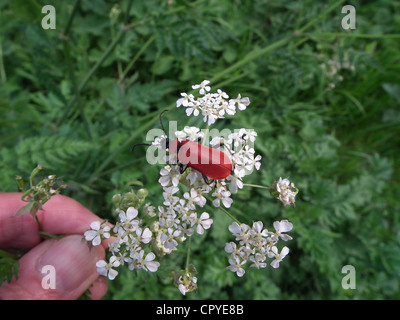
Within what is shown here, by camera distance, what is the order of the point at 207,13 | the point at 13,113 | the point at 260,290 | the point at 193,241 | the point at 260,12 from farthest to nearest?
the point at 260,12, the point at 207,13, the point at 13,113, the point at 260,290, the point at 193,241

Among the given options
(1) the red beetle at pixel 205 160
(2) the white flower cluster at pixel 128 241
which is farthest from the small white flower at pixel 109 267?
(1) the red beetle at pixel 205 160

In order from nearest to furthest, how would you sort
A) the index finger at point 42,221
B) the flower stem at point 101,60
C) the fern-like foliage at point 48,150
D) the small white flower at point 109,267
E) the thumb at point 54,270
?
1. the small white flower at point 109,267
2. the thumb at point 54,270
3. the index finger at point 42,221
4. the fern-like foliage at point 48,150
5. the flower stem at point 101,60

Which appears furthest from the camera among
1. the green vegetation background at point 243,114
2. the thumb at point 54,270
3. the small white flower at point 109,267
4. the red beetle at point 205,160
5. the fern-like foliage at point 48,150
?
the green vegetation background at point 243,114

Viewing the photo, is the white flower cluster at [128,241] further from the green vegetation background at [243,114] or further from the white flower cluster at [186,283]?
the green vegetation background at [243,114]

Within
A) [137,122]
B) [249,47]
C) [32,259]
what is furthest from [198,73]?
[32,259]

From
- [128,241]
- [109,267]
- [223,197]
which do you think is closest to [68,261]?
[109,267]

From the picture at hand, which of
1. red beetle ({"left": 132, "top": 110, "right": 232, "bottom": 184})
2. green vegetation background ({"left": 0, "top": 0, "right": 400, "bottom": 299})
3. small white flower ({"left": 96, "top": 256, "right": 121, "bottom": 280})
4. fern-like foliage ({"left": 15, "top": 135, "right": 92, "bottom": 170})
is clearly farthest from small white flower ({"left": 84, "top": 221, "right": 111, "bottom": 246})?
fern-like foliage ({"left": 15, "top": 135, "right": 92, "bottom": 170})

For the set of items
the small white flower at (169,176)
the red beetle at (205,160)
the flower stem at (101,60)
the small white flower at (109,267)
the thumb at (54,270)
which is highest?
the flower stem at (101,60)

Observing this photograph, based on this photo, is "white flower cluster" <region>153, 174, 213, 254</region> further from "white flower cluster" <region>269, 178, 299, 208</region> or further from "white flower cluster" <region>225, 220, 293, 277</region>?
"white flower cluster" <region>269, 178, 299, 208</region>
